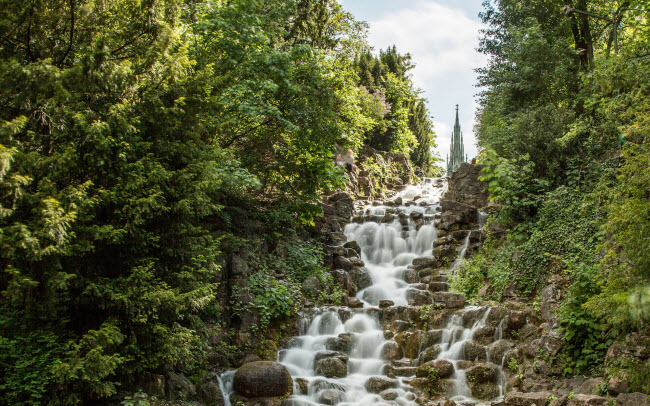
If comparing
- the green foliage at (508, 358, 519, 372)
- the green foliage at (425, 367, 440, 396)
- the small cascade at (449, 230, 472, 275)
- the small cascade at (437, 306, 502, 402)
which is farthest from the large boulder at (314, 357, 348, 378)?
the small cascade at (449, 230, 472, 275)

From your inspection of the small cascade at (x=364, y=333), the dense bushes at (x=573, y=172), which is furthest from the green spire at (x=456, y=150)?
the small cascade at (x=364, y=333)

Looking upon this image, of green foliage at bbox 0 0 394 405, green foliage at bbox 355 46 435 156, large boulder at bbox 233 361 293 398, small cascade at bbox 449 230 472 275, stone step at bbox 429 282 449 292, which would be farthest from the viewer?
green foliage at bbox 355 46 435 156

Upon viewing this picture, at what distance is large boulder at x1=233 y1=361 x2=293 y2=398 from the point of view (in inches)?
351

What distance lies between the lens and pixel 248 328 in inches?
429

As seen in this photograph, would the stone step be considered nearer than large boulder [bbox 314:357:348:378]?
No

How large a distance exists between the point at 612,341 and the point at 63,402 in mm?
8563

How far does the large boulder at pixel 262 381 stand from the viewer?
8.92 m

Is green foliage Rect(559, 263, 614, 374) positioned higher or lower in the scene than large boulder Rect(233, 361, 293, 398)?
higher

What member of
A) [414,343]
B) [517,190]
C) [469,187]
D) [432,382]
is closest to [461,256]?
[517,190]

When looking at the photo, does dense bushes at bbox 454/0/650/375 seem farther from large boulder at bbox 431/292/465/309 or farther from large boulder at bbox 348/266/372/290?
large boulder at bbox 348/266/372/290

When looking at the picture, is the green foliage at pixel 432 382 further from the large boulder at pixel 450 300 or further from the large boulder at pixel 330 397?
the large boulder at pixel 450 300

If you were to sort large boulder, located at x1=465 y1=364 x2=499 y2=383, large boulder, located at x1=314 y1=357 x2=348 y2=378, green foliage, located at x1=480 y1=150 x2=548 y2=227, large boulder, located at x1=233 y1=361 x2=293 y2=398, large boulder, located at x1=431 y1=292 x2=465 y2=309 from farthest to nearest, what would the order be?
1. green foliage, located at x1=480 y1=150 x2=548 y2=227
2. large boulder, located at x1=431 y1=292 x2=465 y2=309
3. large boulder, located at x1=314 y1=357 x2=348 y2=378
4. large boulder, located at x1=233 y1=361 x2=293 y2=398
5. large boulder, located at x1=465 y1=364 x2=499 y2=383

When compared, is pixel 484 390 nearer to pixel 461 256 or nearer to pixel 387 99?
pixel 461 256

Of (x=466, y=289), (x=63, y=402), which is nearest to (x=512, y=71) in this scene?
(x=466, y=289)
